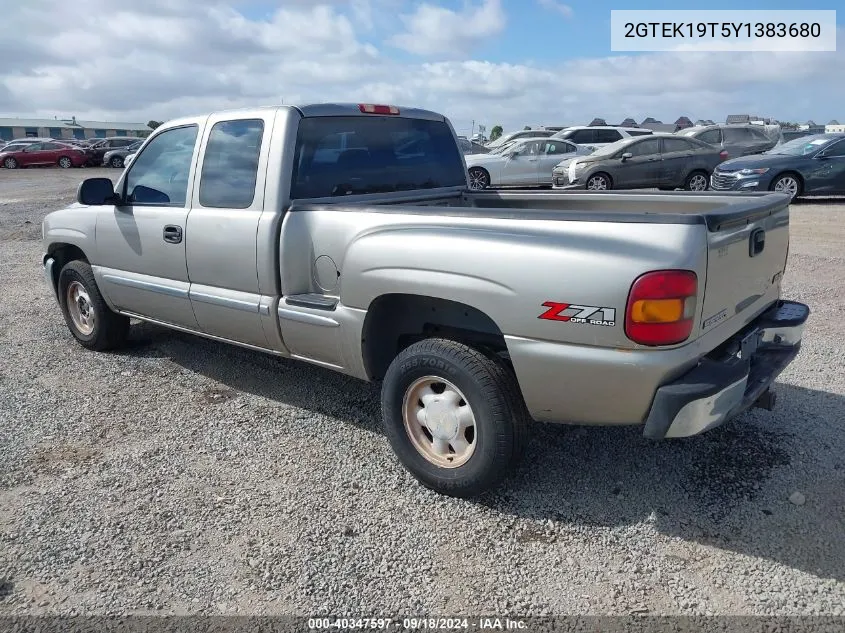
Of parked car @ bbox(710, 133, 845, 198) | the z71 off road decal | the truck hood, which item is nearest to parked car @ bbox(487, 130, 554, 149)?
the truck hood

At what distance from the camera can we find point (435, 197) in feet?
15.0

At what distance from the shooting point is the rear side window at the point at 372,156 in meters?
3.96

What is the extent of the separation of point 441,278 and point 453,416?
0.67 m

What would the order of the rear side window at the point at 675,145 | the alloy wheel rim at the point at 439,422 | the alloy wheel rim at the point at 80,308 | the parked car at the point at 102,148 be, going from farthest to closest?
the parked car at the point at 102,148, the rear side window at the point at 675,145, the alloy wheel rim at the point at 80,308, the alloy wheel rim at the point at 439,422

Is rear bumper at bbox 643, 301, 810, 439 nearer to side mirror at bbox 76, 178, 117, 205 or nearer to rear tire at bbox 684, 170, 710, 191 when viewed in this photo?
side mirror at bbox 76, 178, 117, 205

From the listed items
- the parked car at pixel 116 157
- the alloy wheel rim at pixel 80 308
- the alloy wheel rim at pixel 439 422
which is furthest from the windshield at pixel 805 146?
the parked car at pixel 116 157

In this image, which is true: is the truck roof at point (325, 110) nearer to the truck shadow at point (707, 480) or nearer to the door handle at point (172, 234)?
the door handle at point (172, 234)

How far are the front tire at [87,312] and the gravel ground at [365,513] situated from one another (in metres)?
0.72

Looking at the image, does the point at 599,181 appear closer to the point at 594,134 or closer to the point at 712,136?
the point at 712,136

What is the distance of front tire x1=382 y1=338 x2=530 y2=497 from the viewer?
120 inches

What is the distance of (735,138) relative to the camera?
18594 millimetres

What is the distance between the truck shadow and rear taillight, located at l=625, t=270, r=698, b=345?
3.18 ft

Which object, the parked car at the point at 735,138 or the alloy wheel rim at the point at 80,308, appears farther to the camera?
the parked car at the point at 735,138

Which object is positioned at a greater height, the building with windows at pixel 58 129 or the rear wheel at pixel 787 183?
the building with windows at pixel 58 129
